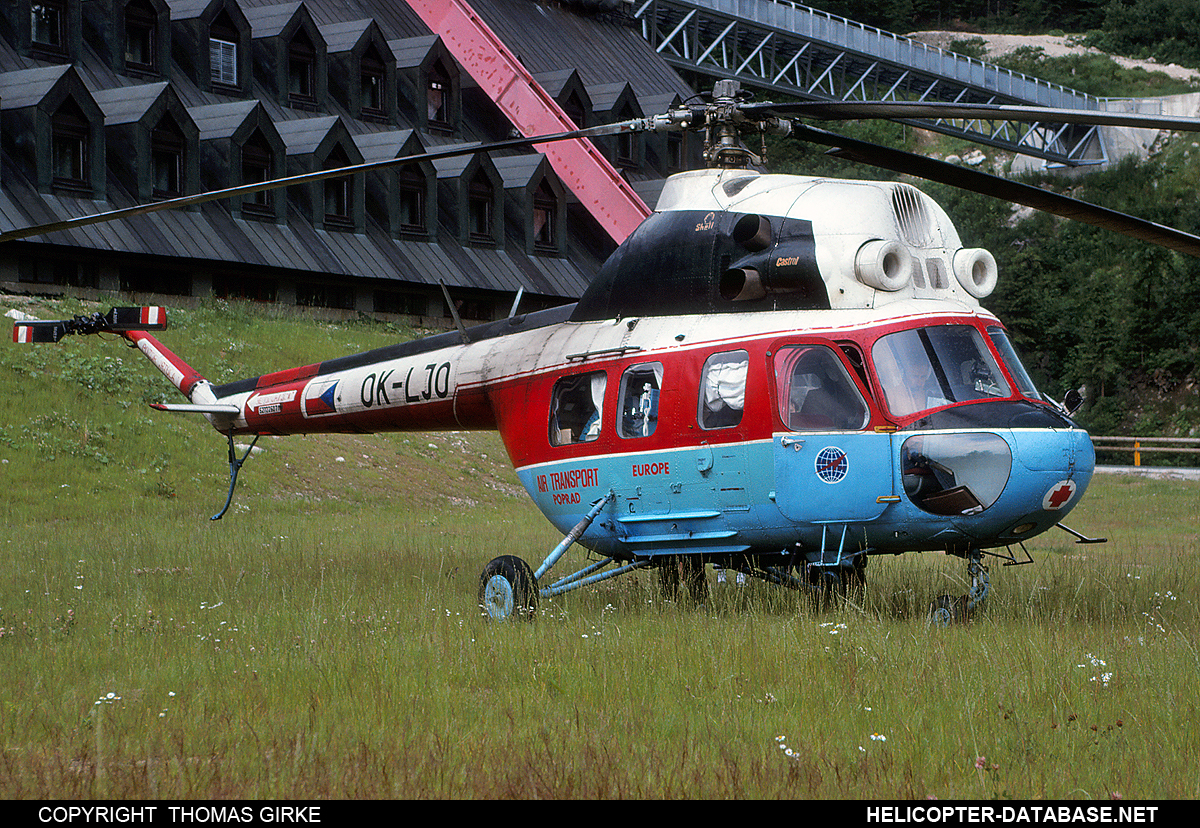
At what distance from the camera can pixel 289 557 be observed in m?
15.0

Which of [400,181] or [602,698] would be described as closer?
[602,698]

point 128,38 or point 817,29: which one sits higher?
point 817,29

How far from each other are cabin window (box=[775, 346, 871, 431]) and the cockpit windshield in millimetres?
309

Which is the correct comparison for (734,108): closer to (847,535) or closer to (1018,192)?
(1018,192)

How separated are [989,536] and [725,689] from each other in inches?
113

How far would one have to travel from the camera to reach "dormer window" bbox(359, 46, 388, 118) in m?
37.4

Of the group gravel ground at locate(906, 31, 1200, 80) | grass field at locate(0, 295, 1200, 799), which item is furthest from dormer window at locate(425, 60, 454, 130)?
gravel ground at locate(906, 31, 1200, 80)

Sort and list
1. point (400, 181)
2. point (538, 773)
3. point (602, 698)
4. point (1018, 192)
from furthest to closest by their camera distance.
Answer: point (400, 181) < point (1018, 192) < point (602, 698) < point (538, 773)

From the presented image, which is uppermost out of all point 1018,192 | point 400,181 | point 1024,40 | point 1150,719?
point 1024,40

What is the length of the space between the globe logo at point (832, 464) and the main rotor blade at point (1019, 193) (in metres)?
2.25

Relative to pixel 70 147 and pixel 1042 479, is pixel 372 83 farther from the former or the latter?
pixel 1042 479

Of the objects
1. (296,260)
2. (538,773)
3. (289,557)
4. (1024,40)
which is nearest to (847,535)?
(538,773)

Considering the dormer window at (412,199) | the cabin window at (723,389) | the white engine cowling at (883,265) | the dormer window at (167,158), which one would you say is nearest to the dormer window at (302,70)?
the dormer window at (412,199)

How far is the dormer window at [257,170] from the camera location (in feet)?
106
